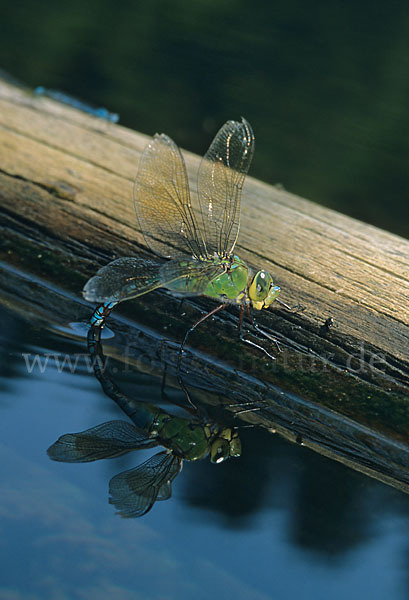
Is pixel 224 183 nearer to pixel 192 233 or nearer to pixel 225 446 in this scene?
pixel 192 233

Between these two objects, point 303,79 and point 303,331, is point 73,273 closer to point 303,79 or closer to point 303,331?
point 303,331

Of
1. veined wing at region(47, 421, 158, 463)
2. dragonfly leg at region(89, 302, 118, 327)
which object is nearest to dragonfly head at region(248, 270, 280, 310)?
dragonfly leg at region(89, 302, 118, 327)

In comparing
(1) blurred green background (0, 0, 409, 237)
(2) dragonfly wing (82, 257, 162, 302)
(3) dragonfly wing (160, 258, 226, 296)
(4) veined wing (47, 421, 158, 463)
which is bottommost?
(4) veined wing (47, 421, 158, 463)

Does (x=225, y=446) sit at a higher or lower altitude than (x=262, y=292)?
lower

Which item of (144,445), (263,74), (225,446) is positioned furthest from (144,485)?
(263,74)

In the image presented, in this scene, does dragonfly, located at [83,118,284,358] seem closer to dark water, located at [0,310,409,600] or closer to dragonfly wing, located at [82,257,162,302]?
dragonfly wing, located at [82,257,162,302]

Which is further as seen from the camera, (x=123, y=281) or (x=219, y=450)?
(x=123, y=281)
